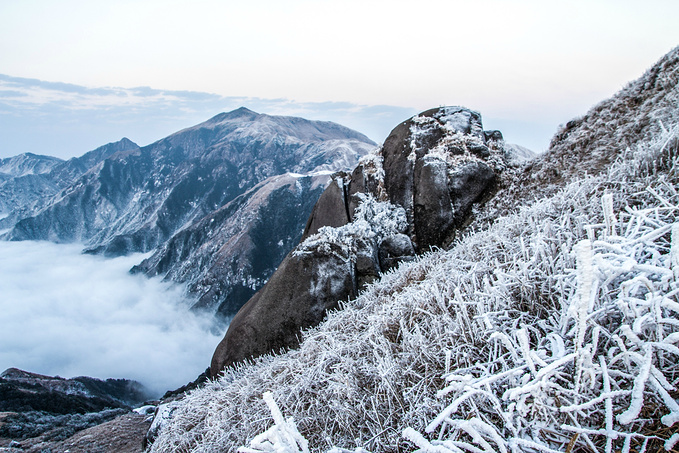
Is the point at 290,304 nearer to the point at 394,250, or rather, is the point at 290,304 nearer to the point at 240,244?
the point at 394,250

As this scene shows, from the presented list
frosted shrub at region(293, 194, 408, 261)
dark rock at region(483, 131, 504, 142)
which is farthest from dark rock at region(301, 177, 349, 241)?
dark rock at region(483, 131, 504, 142)

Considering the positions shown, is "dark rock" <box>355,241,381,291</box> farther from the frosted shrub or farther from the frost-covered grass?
the frost-covered grass

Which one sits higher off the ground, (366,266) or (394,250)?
(394,250)

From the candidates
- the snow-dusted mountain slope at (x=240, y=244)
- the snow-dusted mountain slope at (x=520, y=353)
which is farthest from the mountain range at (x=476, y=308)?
the snow-dusted mountain slope at (x=240, y=244)

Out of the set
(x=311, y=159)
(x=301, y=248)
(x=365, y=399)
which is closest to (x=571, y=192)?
(x=365, y=399)

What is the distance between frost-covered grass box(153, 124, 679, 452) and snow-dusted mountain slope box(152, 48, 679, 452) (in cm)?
2

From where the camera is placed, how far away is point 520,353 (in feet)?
8.74

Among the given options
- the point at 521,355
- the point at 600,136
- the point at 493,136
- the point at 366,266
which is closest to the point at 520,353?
the point at 521,355

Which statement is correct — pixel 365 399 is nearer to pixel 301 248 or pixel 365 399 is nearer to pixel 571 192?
pixel 571 192

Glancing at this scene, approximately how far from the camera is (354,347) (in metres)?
4.41

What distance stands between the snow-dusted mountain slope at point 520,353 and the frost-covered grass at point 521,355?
15mm

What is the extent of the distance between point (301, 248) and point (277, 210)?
113736 millimetres

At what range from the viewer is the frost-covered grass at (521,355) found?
6.33 feet

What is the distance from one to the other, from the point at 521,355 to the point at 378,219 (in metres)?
9.20
